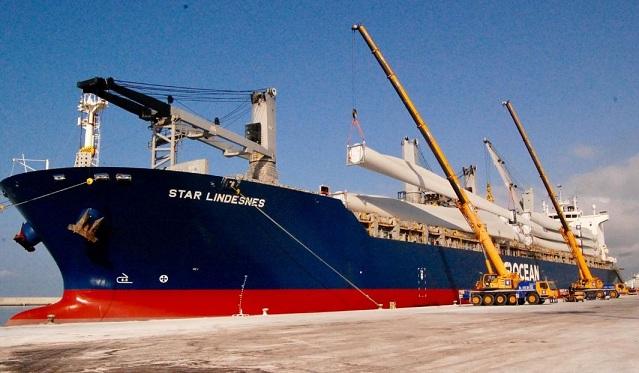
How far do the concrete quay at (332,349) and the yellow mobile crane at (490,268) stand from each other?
1635 centimetres

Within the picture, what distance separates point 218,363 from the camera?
27.1ft

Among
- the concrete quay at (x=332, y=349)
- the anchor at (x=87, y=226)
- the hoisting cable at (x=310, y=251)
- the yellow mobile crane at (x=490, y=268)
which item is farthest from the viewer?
the yellow mobile crane at (x=490, y=268)

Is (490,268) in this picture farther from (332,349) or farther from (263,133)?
(332,349)

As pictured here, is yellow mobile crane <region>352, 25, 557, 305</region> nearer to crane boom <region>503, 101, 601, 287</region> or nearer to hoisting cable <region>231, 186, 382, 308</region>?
hoisting cable <region>231, 186, 382, 308</region>

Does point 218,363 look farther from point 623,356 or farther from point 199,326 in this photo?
point 199,326

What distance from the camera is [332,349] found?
983 centimetres

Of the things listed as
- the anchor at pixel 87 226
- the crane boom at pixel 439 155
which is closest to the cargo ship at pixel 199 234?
the anchor at pixel 87 226

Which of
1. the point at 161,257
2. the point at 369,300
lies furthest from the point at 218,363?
the point at 369,300

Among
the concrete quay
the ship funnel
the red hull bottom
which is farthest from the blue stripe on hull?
the concrete quay

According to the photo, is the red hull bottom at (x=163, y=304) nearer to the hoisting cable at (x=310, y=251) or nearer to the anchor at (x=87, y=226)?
the hoisting cable at (x=310, y=251)

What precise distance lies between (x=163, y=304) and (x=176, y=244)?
2.30 m

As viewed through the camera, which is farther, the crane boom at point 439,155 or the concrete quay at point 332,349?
the crane boom at point 439,155

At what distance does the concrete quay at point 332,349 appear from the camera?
7.90 metres

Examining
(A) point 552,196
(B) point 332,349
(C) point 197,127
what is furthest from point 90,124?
(A) point 552,196
